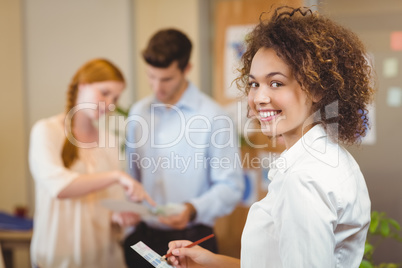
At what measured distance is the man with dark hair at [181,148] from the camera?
1864mm

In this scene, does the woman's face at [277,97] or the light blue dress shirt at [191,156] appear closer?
the woman's face at [277,97]

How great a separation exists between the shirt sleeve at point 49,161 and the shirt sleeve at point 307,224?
1.06 m

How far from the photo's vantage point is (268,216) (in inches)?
35.5

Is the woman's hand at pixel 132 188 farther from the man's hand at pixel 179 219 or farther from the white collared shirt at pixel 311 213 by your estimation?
the white collared shirt at pixel 311 213

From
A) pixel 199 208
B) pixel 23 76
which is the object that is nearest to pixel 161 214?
pixel 199 208

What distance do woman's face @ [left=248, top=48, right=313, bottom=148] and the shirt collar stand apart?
20 millimetres

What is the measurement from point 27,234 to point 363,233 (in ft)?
5.95

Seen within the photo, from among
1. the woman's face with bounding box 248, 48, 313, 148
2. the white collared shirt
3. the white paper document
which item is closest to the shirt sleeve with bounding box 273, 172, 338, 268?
the white collared shirt

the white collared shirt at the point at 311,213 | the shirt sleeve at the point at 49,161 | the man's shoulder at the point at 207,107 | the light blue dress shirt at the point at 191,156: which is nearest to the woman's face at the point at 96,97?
the shirt sleeve at the point at 49,161

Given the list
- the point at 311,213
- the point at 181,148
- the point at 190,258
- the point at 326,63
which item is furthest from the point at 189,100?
the point at 311,213

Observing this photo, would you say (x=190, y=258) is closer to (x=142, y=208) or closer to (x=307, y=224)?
(x=307, y=224)

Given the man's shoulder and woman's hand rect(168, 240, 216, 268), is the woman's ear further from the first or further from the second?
the man's shoulder

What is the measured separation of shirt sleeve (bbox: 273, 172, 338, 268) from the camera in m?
0.82

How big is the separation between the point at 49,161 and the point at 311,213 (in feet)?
3.79
